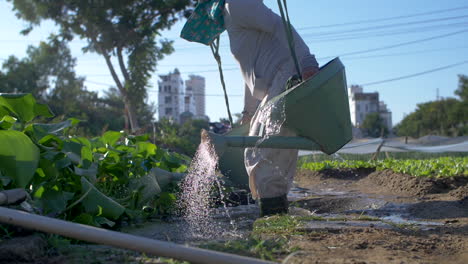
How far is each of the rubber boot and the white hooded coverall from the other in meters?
0.03

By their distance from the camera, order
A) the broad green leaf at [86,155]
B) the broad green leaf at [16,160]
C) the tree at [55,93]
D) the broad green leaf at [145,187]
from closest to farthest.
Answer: the broad green leaf at [16,160]
the broad green leaf at [86,155]
the broad green leaf at [145,187]
the tree at [55,93]

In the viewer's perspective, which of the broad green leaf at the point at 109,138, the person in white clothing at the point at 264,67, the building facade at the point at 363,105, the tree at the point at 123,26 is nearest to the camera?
the person in white clothing at the point at 264,67

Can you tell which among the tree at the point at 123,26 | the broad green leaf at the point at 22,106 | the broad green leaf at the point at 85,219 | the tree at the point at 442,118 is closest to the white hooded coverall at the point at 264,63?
the broad green leaf at the point at 85,219

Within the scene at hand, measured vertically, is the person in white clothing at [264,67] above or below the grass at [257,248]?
above

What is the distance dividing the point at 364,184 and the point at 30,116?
4692 mm

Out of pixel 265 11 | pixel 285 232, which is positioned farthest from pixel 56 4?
pixel 285 232

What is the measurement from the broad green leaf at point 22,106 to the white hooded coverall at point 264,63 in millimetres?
1235

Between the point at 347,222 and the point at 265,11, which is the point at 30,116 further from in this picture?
the point at 347,222

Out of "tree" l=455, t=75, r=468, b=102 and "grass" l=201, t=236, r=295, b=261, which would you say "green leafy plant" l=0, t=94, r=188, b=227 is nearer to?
"grass" l=201, t=236, r=295, b=261

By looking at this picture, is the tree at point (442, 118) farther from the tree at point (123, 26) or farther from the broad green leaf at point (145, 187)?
the broad green leaf at point (145, 187)

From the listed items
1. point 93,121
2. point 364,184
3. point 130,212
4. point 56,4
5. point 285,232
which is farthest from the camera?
point 93,121

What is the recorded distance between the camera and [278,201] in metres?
3.03

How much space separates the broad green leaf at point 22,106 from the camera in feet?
8.44

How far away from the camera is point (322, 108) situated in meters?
2.62
